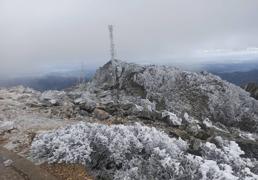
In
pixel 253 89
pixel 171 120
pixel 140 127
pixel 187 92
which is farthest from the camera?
pixel 253 89

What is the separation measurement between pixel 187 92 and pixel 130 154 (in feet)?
60.1

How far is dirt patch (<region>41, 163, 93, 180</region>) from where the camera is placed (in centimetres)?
1312

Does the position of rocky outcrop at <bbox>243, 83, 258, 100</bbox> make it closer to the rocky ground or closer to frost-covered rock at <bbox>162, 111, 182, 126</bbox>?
the rocky ground

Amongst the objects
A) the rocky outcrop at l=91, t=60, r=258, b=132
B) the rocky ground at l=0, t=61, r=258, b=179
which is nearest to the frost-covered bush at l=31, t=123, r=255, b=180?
the rocky ground at l=0, t=61, r=258, b=179

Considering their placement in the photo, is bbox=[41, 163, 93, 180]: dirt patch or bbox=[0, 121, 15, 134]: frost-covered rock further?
bbox=[0, 121, 15, 134]: frost-covered rock

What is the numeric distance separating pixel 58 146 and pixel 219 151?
5.69 m

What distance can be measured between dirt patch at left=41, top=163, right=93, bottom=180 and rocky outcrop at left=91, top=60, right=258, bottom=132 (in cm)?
1515

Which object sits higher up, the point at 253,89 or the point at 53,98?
the point at 53,98

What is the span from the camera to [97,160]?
548 inches

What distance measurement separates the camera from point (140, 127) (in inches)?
607

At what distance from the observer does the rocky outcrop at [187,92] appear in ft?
98.0

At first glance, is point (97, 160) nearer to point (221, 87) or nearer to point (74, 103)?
point (74, 103)

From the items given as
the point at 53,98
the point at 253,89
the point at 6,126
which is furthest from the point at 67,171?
the point at 253,89

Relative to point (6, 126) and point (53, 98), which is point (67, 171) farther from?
point (53, 98)
